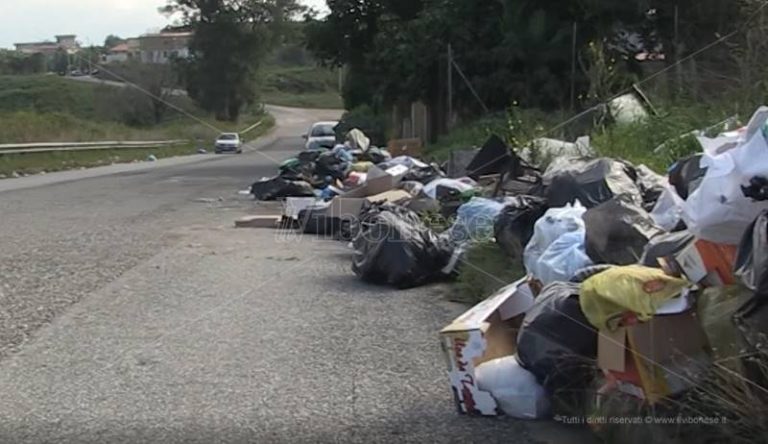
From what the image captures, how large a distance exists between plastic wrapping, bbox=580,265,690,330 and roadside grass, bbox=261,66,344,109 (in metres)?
98.6

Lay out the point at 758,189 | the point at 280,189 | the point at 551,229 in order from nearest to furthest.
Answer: the point at 758,189 → the point at 551,229 → the point at 280,189

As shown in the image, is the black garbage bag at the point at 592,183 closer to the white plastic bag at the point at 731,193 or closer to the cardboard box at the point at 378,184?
the white plastic bag at the point at 731,193

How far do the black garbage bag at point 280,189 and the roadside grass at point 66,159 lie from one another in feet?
38.4

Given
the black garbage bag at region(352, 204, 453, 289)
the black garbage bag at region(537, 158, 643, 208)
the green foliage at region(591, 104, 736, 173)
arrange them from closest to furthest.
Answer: the black garbage bag at region(537, 158, 643, 208) < the black garbage bag at region(352, 204, 453, 289) < the green foliage at region(591, 104, 736, 173)

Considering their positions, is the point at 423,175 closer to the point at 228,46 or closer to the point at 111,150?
the point at 111,150

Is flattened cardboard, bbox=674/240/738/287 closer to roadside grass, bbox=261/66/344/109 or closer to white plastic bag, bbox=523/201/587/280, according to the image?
white plastic bag, bbox=523/201/587/280

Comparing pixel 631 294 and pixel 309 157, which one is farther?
pixel 309 157

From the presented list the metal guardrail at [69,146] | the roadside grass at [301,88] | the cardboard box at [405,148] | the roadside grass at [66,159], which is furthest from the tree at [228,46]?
the cardboard box at [405,148]

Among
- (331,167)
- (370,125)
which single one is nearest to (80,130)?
(370,125)

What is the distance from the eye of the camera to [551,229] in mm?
7336

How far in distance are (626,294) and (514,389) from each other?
0.91 m

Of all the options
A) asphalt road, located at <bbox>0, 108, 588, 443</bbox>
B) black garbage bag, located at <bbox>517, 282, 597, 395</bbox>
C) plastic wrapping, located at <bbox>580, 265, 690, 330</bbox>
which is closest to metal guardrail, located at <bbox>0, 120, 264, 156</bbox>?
asphalt road, located at <bbox>0, 108, 588, 443</bbox>

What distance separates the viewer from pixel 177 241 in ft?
42.1

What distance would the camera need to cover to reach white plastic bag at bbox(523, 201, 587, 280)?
23.4 ft
